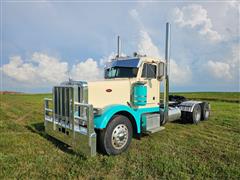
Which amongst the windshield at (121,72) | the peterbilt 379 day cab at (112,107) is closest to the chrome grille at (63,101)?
the peterbilt 379 day cab at (112,107)

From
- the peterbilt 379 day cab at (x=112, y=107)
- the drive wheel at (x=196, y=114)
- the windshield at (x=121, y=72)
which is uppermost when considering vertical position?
the windshield at (x=121, y=72)

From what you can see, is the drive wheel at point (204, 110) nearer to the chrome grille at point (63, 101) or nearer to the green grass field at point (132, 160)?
the green grass field at point (132, 160)

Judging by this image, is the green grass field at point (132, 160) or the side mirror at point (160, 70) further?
the side mirror at point (160, 70)

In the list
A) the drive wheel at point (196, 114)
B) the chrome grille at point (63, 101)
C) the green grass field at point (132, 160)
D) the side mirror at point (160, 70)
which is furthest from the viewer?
the drive wheel at point (196, 114)

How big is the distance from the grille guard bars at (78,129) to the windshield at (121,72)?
2.12m

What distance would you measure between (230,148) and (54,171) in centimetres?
486

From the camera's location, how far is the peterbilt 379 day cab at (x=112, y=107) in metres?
4.88

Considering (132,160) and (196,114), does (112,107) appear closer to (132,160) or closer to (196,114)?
(132,160)

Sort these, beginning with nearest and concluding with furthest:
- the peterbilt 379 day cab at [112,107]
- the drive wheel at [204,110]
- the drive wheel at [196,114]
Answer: the peterbilt 379 day cab at [112,107] < the drive wheel at [196,114] < the drive wheel at [204,110]

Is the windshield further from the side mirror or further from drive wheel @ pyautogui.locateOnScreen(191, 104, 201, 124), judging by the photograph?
drive wheel @ pyautogui.locateOnScreen(191, 104, 201, 124)

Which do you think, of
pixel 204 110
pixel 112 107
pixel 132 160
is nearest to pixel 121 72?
pixel 112 107

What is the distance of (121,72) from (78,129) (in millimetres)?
2606

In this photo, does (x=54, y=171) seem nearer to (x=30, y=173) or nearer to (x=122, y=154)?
(x=30, y=173)

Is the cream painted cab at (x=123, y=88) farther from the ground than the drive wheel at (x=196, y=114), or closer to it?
farther from the ground
